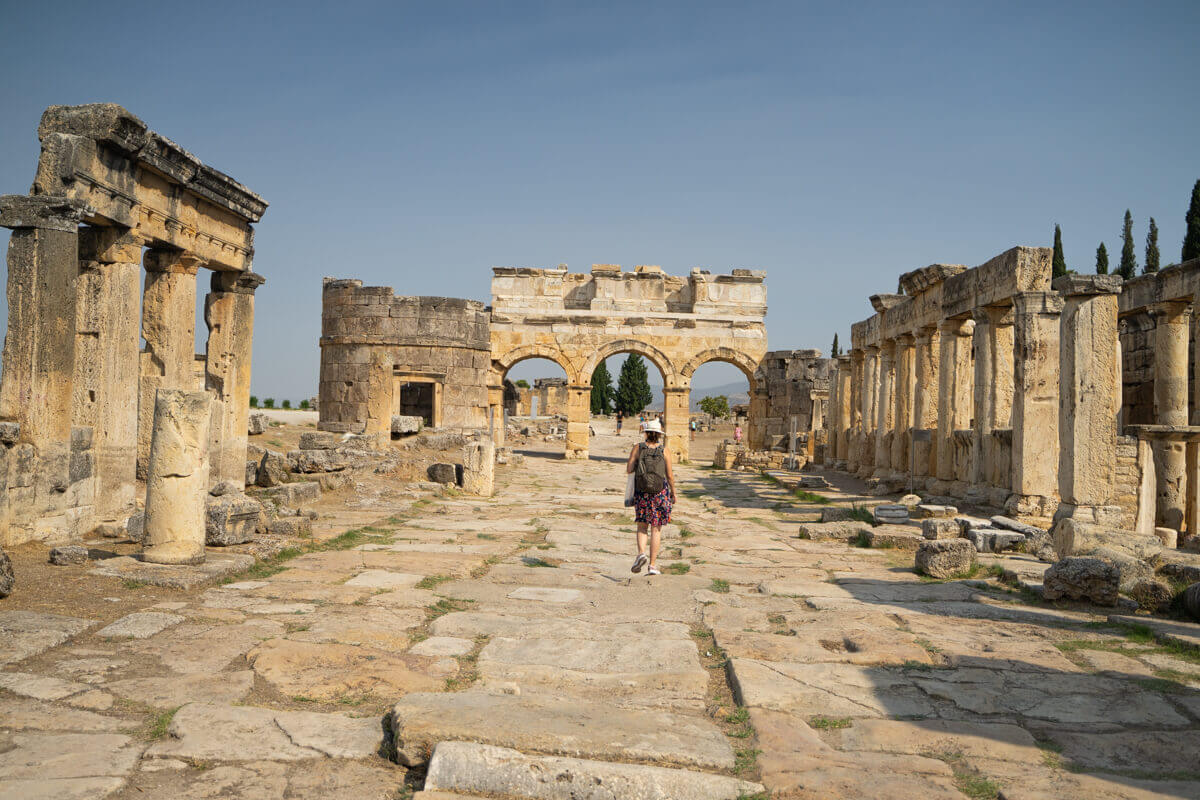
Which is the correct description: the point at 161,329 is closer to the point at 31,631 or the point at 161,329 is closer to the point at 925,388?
the point at 31,631

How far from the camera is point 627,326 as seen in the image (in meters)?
29.3

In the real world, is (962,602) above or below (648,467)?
below

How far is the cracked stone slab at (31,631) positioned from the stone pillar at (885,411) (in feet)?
54.4

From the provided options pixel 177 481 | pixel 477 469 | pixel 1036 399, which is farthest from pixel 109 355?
pixel 1036 399

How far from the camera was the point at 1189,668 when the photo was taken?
202 inches

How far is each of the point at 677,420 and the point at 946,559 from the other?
20461 mm

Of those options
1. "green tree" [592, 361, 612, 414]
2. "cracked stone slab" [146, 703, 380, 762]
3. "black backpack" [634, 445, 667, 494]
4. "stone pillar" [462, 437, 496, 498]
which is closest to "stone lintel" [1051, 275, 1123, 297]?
"black backpack" [634, 445, 667, 494]

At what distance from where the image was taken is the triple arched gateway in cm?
2867

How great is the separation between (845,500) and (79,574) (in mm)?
12593

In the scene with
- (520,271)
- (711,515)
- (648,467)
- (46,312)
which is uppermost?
(520,271)

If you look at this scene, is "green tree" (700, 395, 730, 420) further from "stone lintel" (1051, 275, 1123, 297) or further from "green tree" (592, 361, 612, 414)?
"stone lintel" (1051, 275, 1123, 297)

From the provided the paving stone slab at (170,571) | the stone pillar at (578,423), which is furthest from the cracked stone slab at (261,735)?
the stone pillar at (578,423)

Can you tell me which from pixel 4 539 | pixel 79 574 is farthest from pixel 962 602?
pixel 4 539

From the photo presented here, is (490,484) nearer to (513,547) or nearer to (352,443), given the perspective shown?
(352,443)
